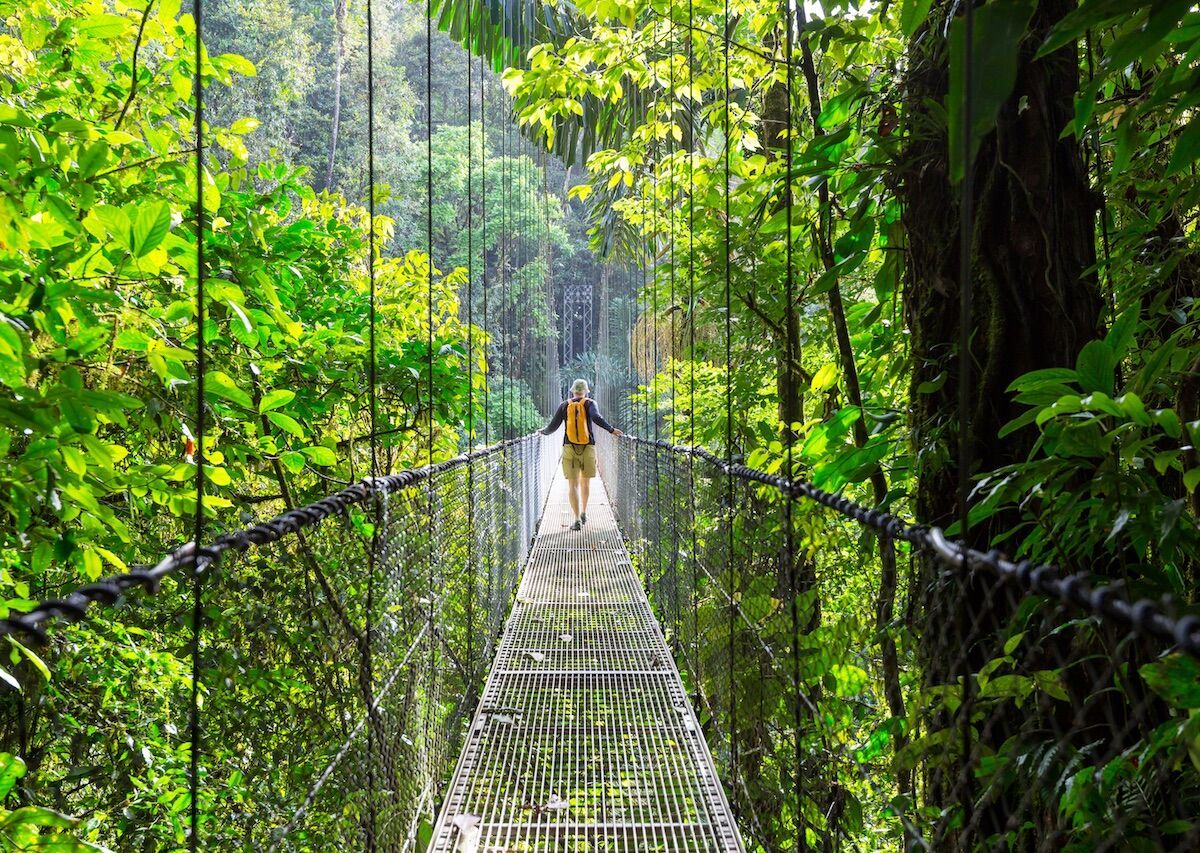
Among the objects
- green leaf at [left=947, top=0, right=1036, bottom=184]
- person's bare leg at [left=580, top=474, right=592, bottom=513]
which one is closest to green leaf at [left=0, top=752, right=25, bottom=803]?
green leaf at [left=947, top=0, right=1036, bottom=184]

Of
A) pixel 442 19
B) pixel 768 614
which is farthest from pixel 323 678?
pixel 442 19

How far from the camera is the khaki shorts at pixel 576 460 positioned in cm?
535

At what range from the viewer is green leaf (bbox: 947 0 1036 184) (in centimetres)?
45

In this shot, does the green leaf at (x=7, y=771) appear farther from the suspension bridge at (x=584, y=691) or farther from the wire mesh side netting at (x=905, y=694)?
the wire mesh side netting at (x=905, y=694)

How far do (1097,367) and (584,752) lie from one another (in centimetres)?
168

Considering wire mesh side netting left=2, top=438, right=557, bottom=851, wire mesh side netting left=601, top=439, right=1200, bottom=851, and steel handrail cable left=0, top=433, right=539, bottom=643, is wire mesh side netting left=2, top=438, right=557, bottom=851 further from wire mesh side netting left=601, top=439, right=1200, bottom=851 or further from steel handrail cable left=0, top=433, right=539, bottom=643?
wire mesh side netting left=601, top=439, right=1200, bottom=851

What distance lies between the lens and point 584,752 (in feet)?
6.82

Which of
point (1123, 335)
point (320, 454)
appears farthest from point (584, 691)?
point (1123, 335)

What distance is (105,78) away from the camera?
5.17 ft

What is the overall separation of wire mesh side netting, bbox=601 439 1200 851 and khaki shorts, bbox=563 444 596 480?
1907 mm

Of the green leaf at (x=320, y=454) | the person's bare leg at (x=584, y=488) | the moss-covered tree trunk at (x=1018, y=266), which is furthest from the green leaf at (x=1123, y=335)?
the person's bare leg at (x=584, y=488)

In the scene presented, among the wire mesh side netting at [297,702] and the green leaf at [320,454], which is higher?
the green leaf at [320,454]

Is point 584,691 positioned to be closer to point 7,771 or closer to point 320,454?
point 320,454

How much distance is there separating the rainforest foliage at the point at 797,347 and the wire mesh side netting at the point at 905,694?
0.04 ft
